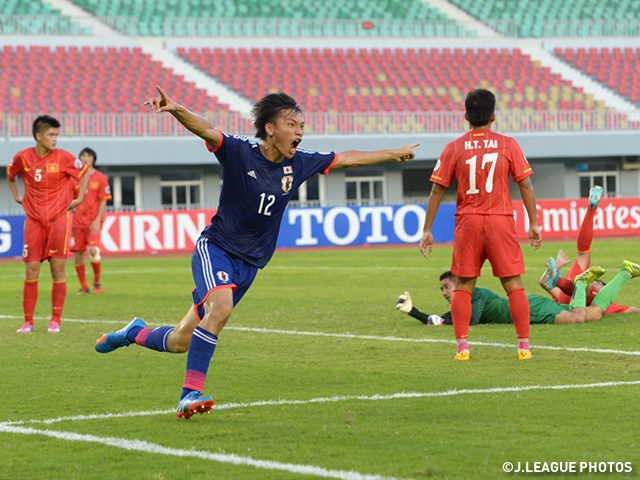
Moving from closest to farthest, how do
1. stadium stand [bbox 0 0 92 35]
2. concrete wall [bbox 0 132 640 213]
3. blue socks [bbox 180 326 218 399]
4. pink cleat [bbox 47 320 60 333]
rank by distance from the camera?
blue socks [bbox 180 326 218 399], pink cleat [bbox 47 320 60 333], concrete wall [bbox 0 132 640 213], stadium stand [bbox 0 0 92 35]

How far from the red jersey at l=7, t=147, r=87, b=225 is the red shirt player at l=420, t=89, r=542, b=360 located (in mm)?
4669

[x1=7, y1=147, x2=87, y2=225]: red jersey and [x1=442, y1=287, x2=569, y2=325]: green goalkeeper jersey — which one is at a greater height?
[x1=7, y1=147, x2=87, y2=225]: red jersey

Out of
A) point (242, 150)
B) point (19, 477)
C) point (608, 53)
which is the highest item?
point (608, 53)

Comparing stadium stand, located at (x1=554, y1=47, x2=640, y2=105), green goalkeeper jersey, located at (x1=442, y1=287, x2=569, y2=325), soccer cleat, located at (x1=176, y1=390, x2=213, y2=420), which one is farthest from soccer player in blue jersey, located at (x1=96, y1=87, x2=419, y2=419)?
stadium stand, located at (x1=554, y1=47, x2=640, y2=105)

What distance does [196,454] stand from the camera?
17.1 ft

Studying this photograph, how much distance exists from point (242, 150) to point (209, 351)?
1215 millimetres

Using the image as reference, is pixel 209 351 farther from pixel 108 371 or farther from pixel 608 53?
pixel 608 53

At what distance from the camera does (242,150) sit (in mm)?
6500

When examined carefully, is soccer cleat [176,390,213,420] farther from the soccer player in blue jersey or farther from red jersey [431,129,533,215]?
red jersey [431,129,533,215]

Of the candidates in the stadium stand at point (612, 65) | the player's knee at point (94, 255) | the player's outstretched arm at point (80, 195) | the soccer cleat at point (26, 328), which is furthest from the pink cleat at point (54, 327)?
the stadium stand at point (612, 65)

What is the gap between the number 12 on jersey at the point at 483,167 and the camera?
8383 mm

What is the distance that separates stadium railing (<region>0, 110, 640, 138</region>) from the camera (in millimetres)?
34938

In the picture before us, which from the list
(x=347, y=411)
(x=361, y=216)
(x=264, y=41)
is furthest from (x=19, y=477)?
(x=264, y=41)

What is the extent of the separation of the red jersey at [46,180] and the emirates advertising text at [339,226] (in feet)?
58.8
